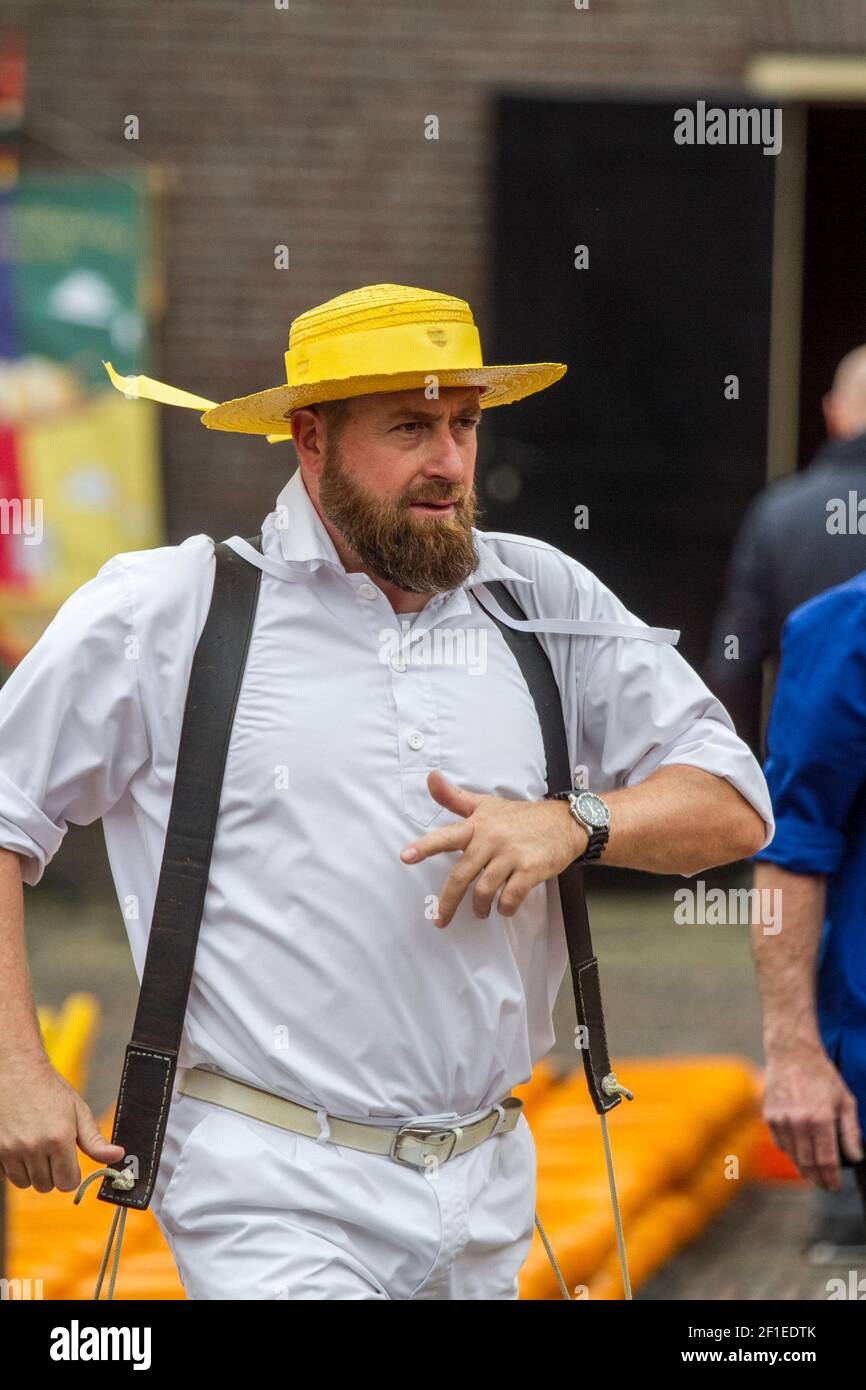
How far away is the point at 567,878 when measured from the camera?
313 centimetres

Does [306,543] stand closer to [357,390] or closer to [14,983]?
[357,390]

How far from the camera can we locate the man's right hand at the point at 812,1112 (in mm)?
3643

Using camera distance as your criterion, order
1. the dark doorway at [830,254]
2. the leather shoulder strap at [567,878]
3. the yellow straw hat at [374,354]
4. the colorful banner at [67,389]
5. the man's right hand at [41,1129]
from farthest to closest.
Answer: the dark doorway at [830,254], the colorful banner at [67,389], the leather shoulder strap at [567,878], the yellow straw hat at [374,354], the man's right hand at [41,1129]

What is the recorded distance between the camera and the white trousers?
9.38 feet

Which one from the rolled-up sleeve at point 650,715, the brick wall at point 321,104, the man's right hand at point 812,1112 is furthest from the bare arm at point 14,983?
the brick wall at point 321,104

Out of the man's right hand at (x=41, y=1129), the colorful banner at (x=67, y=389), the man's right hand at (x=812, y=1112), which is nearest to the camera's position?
the man's right hand at (x=41, y=1129)

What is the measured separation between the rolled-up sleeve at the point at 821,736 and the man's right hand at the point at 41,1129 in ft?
4.82

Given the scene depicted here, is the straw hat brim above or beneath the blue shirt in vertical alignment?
above

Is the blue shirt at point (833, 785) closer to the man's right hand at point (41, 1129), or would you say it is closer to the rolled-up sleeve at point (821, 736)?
the rolled-up sleeve at point (821, 736)

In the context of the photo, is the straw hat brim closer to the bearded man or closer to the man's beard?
the bearded man

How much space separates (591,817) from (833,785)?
0.89m

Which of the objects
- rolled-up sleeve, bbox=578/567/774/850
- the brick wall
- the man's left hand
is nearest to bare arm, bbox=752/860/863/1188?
rolled-up sleeve, bbox=578/567/774/850

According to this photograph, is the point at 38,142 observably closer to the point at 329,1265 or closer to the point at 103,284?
the point at 103,284

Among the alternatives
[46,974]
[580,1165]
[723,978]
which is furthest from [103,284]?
[580,1165]
